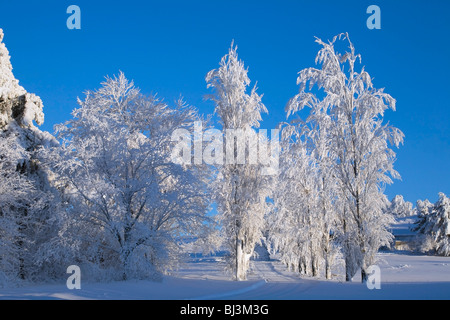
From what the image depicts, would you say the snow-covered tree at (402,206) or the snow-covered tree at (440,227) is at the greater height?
the snow-covered tree at (402,206)

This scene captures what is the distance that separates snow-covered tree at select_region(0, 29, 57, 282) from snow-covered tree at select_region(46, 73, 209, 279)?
177cm

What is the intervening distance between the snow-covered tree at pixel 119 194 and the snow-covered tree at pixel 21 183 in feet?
5.80

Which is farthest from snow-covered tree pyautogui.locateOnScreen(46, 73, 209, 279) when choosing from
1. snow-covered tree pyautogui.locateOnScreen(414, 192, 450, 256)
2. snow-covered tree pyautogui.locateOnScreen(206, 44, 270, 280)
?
snow-covered tree pyautogui.locateOnScreen(414, 192, 450, 256)

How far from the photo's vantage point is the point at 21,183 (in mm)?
17500

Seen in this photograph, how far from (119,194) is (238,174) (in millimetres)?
6614

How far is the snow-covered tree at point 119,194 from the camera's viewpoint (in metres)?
16.2

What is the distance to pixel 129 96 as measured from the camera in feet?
69.8

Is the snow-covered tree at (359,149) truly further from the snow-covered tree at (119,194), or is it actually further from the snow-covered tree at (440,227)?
the snow-covered tree at (440,227)

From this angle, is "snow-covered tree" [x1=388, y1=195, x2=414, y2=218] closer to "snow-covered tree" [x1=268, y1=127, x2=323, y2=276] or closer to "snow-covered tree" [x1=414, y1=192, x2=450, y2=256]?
"snow-covered tree" [x1=414, y1=192, x2=450, y2=256]

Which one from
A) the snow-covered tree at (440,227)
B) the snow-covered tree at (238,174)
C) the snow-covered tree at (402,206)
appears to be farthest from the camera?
the snow-covered tree at (402,206)

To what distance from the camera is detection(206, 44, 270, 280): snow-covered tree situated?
781 inches

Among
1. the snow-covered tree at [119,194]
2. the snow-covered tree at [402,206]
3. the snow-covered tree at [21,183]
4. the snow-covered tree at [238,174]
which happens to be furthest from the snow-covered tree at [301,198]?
the snow-covered tree at [402,206]

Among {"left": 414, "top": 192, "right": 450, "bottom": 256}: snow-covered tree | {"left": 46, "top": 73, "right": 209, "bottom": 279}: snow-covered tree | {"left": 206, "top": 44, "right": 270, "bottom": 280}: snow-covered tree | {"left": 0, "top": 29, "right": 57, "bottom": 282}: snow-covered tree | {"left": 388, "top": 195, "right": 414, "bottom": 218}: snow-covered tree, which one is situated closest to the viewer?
{"left": 46, "top": 73, "right": 209, "bottom": 279}: snow-covered tree
